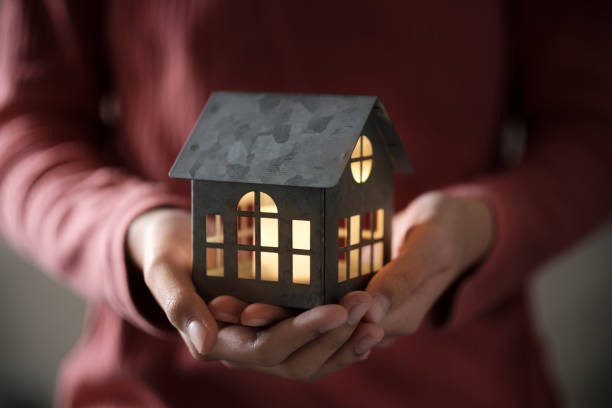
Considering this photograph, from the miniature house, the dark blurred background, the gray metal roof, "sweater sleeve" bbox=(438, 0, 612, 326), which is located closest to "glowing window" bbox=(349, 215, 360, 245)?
the miniature house

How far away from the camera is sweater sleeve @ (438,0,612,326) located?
30.5 inches

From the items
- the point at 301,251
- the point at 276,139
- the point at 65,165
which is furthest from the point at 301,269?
the point at 65,165

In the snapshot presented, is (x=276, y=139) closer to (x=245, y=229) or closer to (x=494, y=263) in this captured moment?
(x=245, y=229)

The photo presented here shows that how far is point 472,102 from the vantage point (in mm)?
823

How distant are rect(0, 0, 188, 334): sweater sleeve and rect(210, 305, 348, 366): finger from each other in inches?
5.7

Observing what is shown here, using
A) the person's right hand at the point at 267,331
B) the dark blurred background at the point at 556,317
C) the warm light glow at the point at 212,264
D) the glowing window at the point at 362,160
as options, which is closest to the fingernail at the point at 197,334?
the person's right hand at the point at 267,331

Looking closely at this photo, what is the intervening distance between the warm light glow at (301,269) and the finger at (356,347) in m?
0.07

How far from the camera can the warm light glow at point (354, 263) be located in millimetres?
599

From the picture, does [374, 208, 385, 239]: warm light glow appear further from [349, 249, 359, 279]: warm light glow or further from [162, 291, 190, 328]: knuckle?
[162, 291, 190, 328]: knuckle

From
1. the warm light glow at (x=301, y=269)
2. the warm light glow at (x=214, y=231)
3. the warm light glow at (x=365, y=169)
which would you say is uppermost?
Answer: the warm light glow at (x=365, y=169)

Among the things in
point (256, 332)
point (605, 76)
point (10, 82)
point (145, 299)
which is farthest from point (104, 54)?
point (605, 76)

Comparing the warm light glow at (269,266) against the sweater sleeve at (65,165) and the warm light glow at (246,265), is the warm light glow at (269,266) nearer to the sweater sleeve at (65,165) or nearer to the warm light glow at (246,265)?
the warm light glow at (246,265)

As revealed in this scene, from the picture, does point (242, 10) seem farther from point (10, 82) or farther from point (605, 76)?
point (605, 76)

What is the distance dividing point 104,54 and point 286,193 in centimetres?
53
